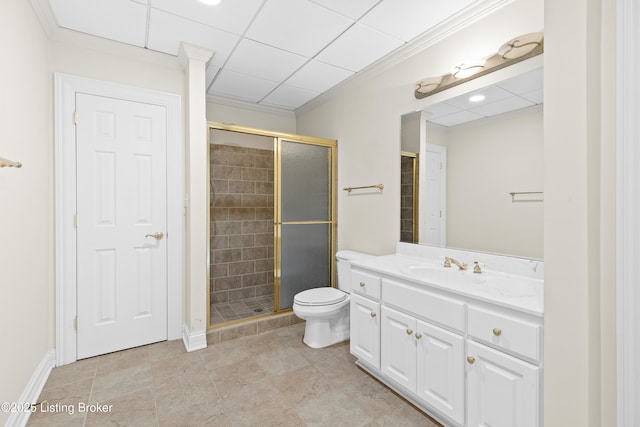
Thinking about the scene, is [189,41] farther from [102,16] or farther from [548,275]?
[548,275]

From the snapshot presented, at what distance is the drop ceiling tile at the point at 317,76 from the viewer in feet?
9.05

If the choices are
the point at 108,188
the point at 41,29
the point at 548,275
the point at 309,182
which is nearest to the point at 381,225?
the point at 309,182

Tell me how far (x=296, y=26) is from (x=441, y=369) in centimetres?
235

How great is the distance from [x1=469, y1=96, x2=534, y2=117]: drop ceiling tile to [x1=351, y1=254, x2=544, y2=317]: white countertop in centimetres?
99

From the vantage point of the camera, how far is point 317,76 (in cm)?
294

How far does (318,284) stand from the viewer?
3.31m

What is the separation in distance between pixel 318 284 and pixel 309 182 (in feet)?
3.67

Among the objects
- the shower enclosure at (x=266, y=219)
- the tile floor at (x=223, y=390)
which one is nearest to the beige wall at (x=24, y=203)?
the tile floor at (x=223, y=390)

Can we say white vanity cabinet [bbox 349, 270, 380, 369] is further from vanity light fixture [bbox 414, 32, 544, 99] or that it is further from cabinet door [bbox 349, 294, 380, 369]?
vanity light fixture [bbox 414, 32, 544, 99]

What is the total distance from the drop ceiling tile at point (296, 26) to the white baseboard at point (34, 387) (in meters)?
2.68

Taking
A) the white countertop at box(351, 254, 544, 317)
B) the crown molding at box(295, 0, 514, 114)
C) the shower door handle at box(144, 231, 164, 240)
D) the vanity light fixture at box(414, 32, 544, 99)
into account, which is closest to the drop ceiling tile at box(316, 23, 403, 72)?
the crown molding at box(295, 0, 514, 114)

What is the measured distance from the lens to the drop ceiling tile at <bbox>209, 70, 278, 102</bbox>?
9.75ft

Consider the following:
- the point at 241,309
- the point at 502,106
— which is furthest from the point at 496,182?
the point at 241,309

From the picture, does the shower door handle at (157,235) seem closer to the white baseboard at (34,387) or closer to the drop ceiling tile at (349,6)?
the white baseboard at (34,387)
